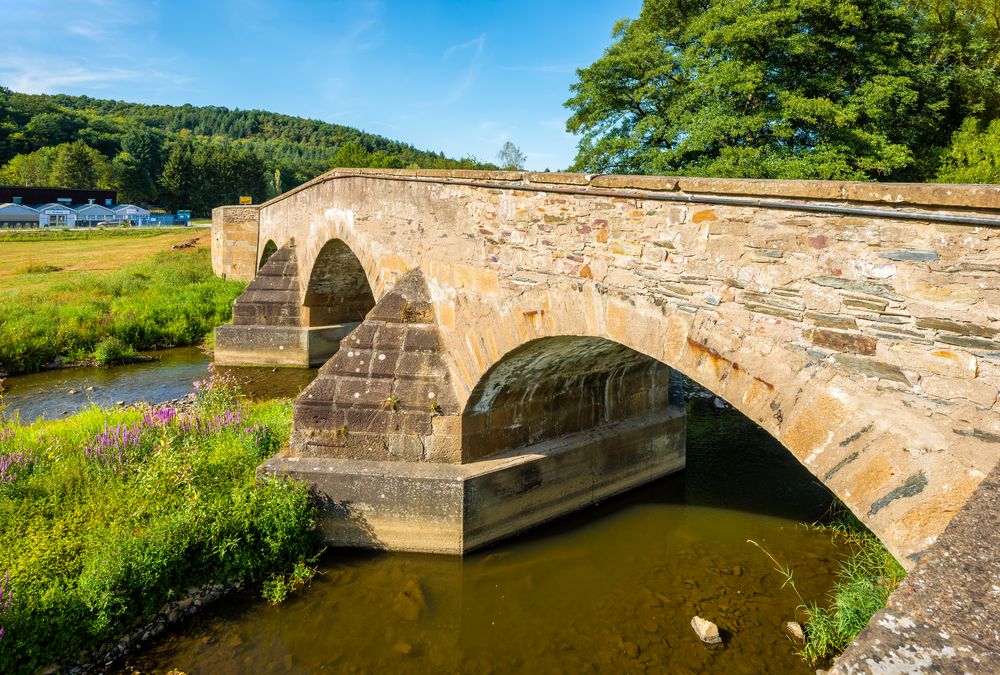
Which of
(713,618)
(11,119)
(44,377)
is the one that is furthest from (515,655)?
(11,119)

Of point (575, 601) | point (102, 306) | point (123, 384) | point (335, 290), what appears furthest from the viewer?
point (102, 306)

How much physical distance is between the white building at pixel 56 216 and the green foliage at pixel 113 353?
46444 mm

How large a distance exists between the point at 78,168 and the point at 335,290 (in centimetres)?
6378

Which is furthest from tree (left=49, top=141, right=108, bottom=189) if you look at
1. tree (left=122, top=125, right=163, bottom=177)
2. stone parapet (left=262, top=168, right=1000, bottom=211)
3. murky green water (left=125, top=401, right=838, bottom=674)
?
stone parapet (left=262, top=168, right=1000, bottom=211)

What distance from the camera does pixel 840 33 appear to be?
580 inches

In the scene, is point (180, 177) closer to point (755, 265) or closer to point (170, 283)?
point (170, 283)

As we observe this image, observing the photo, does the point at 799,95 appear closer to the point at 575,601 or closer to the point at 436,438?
the point at 436,438

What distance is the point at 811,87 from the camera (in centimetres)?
1480

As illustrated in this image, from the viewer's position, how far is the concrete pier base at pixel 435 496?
6.47m

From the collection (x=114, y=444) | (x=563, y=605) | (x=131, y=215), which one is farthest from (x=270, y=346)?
(x=131, y=215)

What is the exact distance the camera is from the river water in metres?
5.08

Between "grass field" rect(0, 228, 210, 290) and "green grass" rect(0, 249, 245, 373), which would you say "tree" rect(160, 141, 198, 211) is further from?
"green grass" rect(0, 249, 245, 373)

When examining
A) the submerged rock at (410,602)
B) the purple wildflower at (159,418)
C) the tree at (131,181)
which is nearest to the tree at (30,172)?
the tree at (131,181)

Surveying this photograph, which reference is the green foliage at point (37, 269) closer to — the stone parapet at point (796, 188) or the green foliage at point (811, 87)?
the green foliage at point (811, 87)
